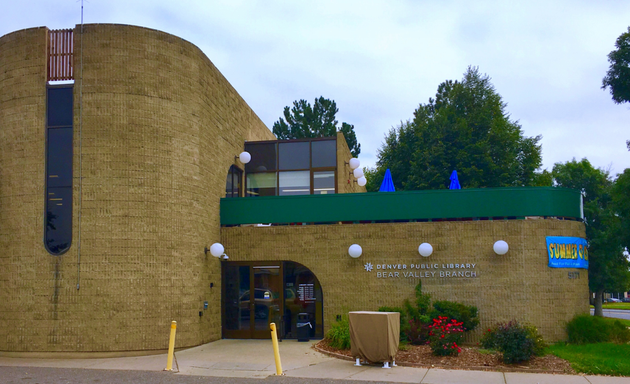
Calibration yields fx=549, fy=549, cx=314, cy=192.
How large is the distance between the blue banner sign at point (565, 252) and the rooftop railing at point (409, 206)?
705 millimetres

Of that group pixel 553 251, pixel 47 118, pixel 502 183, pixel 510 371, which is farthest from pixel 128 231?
pixel 502 183

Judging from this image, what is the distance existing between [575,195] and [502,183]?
57.2ft

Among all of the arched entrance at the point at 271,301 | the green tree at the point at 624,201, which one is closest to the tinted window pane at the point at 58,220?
the arched entrance at the point at 271,301

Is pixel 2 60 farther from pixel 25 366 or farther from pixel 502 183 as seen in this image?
pixel 502 183

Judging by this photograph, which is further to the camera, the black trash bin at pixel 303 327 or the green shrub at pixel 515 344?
the black trash bin at pixel 303 327

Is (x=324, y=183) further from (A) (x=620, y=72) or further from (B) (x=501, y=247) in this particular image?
(A) (x=620, y=72)

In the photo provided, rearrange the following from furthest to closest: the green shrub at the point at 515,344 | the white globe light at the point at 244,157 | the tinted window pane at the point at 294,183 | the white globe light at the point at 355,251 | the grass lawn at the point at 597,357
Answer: the tinted window pane at the point at 294,183, the white globe light at the point at 244,157, the white globe light at the point at 355,251, the green shrub at the point at 515,344, the grass lawn at the point at 597,357

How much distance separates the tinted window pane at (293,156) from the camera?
19734mm

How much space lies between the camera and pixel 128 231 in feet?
45.5

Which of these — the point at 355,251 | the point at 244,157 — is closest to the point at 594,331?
the point at 355,251

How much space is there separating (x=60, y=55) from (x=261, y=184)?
7994mm

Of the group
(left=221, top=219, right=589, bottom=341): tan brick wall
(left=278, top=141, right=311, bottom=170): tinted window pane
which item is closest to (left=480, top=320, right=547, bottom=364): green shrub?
(left=221, top=219, right=589, bottom=341): tan brick wall

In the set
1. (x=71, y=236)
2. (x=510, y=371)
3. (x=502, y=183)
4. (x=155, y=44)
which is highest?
(x=155, y=44)

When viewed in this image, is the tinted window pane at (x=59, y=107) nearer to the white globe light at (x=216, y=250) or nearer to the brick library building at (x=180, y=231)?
A: the brick library building at (x=180, y=231)
